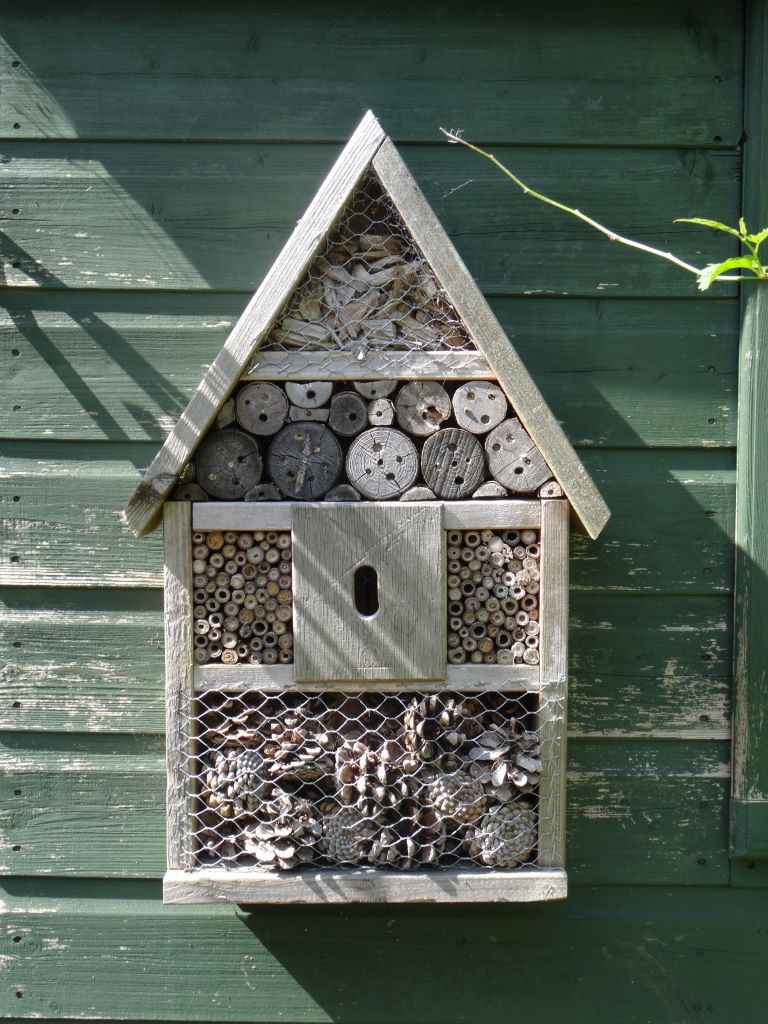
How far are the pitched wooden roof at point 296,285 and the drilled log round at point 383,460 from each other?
0.17 m

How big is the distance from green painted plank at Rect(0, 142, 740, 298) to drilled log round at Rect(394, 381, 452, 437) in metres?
A: 0.36

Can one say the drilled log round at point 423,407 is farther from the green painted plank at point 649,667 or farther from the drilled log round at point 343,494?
the green painted plank at point 649,667

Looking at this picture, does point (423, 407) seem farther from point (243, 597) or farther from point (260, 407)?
point (243, 597)

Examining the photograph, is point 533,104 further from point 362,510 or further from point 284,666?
point 284,666

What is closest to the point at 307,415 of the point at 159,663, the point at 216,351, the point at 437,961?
the point at 216,351

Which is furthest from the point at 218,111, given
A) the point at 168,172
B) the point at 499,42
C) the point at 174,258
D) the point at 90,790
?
the point at 90,790

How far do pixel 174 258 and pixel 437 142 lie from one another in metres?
0.50

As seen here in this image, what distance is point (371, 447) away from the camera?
1360 millimetres

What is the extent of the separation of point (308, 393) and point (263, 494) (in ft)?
0.52

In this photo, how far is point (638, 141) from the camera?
5.39 feet

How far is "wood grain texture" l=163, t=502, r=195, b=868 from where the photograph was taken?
4.43ft

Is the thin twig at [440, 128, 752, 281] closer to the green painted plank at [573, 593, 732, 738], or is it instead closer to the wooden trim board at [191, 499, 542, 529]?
the wooden trim board at [191, 499, 542, 529]

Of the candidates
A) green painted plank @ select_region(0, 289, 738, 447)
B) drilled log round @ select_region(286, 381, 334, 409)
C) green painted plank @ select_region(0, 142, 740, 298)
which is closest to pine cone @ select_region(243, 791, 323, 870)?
drilled log round @ select_region(286, 381, 334, 409)

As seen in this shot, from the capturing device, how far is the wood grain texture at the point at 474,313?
1323 mm
